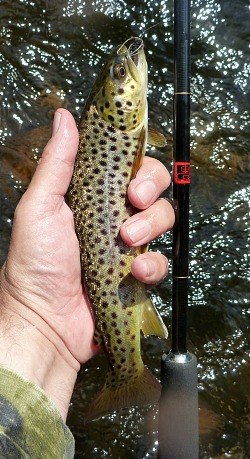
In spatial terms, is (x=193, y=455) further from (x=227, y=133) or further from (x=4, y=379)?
(x=227, y=133)

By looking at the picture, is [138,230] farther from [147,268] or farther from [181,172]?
[181,172]

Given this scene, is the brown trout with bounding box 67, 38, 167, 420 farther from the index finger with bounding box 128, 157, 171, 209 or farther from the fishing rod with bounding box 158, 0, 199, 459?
the fishing rod with bounding box 158, 0, 199, 459

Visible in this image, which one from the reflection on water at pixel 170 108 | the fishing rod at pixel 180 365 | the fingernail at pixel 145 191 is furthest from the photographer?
the reflection on water at pixel 170 108

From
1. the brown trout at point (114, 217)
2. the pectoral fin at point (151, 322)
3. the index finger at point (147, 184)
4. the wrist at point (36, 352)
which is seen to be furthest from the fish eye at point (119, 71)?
the wrist at point (36, 352)

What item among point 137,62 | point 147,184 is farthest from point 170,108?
point 147,184

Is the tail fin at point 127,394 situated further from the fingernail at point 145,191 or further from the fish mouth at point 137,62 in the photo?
the fish mouth at point 137,62

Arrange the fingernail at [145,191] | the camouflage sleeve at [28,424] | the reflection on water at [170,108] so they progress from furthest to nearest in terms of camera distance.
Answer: the reflection on water at [170,108]
the fingernail at [145,191]
the camouflage sleeve at [28,424]
